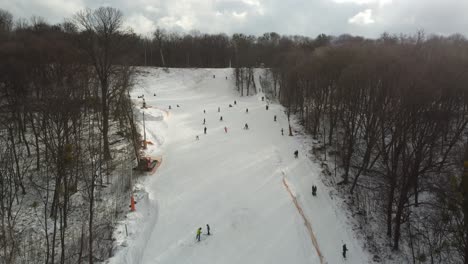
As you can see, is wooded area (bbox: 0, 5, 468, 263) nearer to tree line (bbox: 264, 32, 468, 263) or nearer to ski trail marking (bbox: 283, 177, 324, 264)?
tree line (bbox: 264, 32, 468, 263)

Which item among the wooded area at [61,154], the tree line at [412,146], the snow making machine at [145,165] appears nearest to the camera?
the wooded area at [61,154]

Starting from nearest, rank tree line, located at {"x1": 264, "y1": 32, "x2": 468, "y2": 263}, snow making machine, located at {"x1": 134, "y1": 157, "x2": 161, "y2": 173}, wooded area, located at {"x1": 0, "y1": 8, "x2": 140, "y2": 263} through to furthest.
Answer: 1. wooded area, located at {"x1": 0, "y1": 8, "x2": 140, "y2": 263}
2. tree line, located at {"x1": 264, "y1": 32, "x2": 468, "y2": 263}
3. snow making machine, located at {"x1": 134, "y1": 157, "x2": 161, "y2": 173}

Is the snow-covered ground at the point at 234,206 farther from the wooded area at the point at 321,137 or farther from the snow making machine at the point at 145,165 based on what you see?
the wooded area at the point at 321,137

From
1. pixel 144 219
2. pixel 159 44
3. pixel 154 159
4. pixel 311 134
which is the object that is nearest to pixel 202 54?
pixel 159 44

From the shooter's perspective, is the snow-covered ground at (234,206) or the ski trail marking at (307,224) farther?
the ski trail marking at (307,224)

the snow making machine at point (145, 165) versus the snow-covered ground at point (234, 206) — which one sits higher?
the snow making machine at point (145, 165)

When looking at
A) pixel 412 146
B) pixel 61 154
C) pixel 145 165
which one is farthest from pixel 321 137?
pixel 61 154

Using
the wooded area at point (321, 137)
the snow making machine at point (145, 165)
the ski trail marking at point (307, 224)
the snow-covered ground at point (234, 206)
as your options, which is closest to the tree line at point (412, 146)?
the wooded area at point (321, 137)

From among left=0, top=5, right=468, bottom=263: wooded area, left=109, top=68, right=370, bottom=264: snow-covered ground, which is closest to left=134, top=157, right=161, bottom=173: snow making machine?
left=109, top=68, right=370, bottom=264: snow-covered ground
